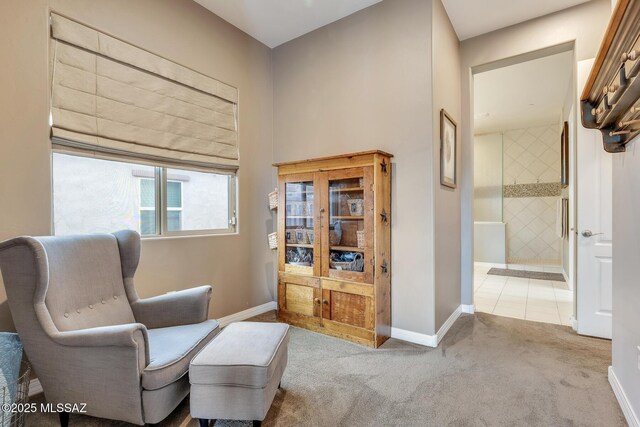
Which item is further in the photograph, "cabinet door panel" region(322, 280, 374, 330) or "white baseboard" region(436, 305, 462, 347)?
"white baseboard" region(436, 305, 462, 347)

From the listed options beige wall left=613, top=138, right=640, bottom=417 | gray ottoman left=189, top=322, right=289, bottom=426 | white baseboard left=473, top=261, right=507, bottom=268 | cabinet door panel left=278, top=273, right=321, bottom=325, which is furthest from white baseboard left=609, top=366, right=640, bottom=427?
white baseboard left=473, top=261, right=507, bottom=268

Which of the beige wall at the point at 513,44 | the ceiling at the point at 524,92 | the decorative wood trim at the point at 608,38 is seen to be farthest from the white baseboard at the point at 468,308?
the ceiling at the point at 524,92

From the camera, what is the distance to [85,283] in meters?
1.78

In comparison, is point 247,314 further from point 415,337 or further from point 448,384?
point 448,384

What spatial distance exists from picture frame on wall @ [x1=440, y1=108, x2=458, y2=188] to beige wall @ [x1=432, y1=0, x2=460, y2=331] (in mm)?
73

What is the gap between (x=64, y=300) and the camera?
1646 millimetres

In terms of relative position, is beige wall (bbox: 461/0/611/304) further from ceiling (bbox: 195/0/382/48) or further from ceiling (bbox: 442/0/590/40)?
ceiling (bbox: 195/0/382/48)

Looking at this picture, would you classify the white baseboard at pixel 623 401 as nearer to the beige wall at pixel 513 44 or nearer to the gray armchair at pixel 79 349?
the beige wall at pixel 513 44

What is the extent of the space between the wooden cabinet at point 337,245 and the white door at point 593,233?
5.74ft

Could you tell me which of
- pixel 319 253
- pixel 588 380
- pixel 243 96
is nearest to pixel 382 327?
pixel 319 253

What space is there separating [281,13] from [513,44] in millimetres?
2349

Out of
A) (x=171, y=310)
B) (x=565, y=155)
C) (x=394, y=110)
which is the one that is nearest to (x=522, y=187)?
(x=565, y=155)

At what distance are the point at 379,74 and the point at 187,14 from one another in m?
1.79

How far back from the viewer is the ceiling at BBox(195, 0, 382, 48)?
278cm
